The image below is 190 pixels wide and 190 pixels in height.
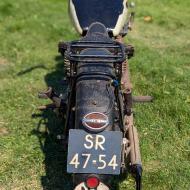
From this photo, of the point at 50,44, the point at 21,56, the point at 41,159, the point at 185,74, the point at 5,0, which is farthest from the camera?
the point at 5,0

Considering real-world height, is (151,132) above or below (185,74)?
below

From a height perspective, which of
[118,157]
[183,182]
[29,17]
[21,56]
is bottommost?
[183,182]

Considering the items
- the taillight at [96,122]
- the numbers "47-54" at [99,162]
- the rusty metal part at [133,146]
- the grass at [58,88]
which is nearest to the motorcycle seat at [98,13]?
the grass at [58,88]

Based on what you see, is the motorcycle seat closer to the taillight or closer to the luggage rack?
the luggage rack

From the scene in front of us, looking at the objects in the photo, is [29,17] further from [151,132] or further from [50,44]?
[151,132]

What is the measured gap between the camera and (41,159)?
5.38 m

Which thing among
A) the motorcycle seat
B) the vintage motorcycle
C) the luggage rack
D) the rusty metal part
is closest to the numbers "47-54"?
the vintage motorcycle

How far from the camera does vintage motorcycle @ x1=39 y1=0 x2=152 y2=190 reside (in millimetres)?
3996

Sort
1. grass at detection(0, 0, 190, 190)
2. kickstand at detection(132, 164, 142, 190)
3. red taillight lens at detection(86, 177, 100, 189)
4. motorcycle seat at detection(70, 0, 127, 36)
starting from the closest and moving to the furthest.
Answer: red taillight lens at detection(86, 177, 100, 189) < kickstand at detection(132, 164, 142, 190) < grass at detection(0, 0, 190, 190) < motorcycle seat at detection(70, 0, 127, 36)

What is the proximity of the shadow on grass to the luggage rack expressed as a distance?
38.2 inches

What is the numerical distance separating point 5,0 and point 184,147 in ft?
24.1

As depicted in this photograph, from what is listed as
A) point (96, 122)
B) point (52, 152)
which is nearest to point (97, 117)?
point (96, 122)

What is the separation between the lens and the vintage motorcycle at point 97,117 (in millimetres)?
3996

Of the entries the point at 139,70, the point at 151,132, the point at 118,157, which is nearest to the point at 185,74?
the point at 139,70
